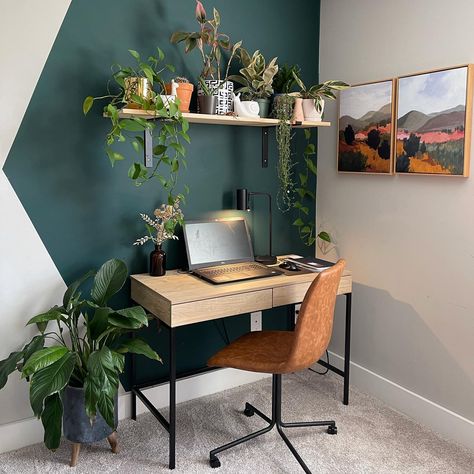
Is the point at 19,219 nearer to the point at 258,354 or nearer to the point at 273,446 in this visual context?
the point at 258,354

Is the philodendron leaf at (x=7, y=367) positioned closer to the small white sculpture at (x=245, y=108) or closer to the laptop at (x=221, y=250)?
the laptop at (x=221, y=250)

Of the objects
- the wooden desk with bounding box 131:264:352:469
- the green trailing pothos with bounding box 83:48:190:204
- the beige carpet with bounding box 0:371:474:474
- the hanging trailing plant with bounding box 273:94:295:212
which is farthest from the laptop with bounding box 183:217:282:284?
the beige carpet with bounding box 0:371:474:474

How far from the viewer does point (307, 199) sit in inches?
128

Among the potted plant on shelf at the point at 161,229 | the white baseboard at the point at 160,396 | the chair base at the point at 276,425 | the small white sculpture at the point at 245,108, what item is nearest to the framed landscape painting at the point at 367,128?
the small white sculpture at the point at 245,108

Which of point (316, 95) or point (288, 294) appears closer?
point (288, 294)

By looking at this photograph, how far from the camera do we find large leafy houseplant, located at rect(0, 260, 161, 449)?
77.4 inches

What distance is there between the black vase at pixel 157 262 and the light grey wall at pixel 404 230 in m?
1.14

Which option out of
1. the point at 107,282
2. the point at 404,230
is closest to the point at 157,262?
the point at 107,282

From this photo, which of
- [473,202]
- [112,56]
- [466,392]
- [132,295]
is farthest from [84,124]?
[466,392]

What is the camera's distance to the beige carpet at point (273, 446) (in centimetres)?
228

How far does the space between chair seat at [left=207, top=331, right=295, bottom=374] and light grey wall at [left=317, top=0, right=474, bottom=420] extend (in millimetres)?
698

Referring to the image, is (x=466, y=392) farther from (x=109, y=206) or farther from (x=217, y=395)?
(x=109, y=206)

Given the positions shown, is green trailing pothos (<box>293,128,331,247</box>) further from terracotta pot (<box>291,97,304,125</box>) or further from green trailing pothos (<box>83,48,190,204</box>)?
green trailing pothos (<box>83,48,190,204</box>)

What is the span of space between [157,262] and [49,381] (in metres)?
0.82
